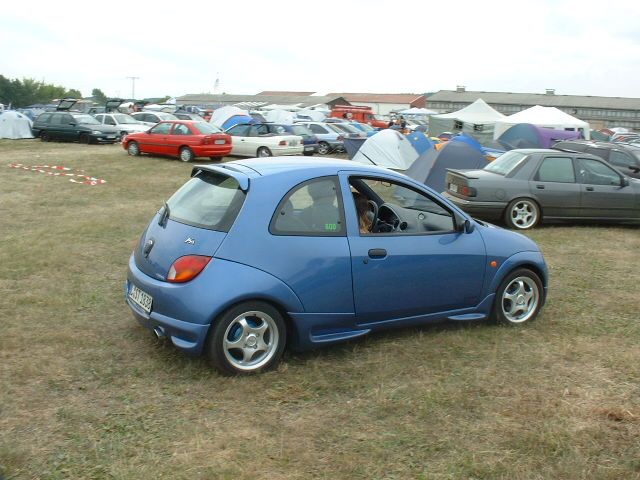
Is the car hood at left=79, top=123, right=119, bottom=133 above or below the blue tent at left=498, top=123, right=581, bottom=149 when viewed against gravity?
below

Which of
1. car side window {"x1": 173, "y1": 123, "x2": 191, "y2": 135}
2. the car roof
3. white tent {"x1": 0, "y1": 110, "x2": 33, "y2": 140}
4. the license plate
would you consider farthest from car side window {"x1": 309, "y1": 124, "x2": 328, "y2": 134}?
the license plate

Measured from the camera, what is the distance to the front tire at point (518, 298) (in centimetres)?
552

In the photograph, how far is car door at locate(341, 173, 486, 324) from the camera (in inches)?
186

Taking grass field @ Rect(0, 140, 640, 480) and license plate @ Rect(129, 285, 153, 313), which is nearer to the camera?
grass field @ Rect(0, 140, 640, 480)

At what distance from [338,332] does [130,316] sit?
2.08 m

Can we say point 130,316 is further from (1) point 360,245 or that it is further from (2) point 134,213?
(2) point 134,213

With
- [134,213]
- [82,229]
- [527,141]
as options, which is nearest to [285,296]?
[82,229]

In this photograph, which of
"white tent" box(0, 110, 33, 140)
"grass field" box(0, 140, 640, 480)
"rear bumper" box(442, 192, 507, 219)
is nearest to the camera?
"grass field" box(0, 140, 640, 480)

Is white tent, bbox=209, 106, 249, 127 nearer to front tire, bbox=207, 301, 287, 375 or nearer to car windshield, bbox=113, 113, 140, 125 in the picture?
car windshield, bbox=113, 113, 140, 125

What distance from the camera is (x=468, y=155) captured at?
45.3ft

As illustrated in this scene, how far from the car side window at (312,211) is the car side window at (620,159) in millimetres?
12116

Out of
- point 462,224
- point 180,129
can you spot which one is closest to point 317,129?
point 180,129

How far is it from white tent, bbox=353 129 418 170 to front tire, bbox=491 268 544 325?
13.9m

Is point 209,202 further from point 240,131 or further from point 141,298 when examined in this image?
point 240,131
